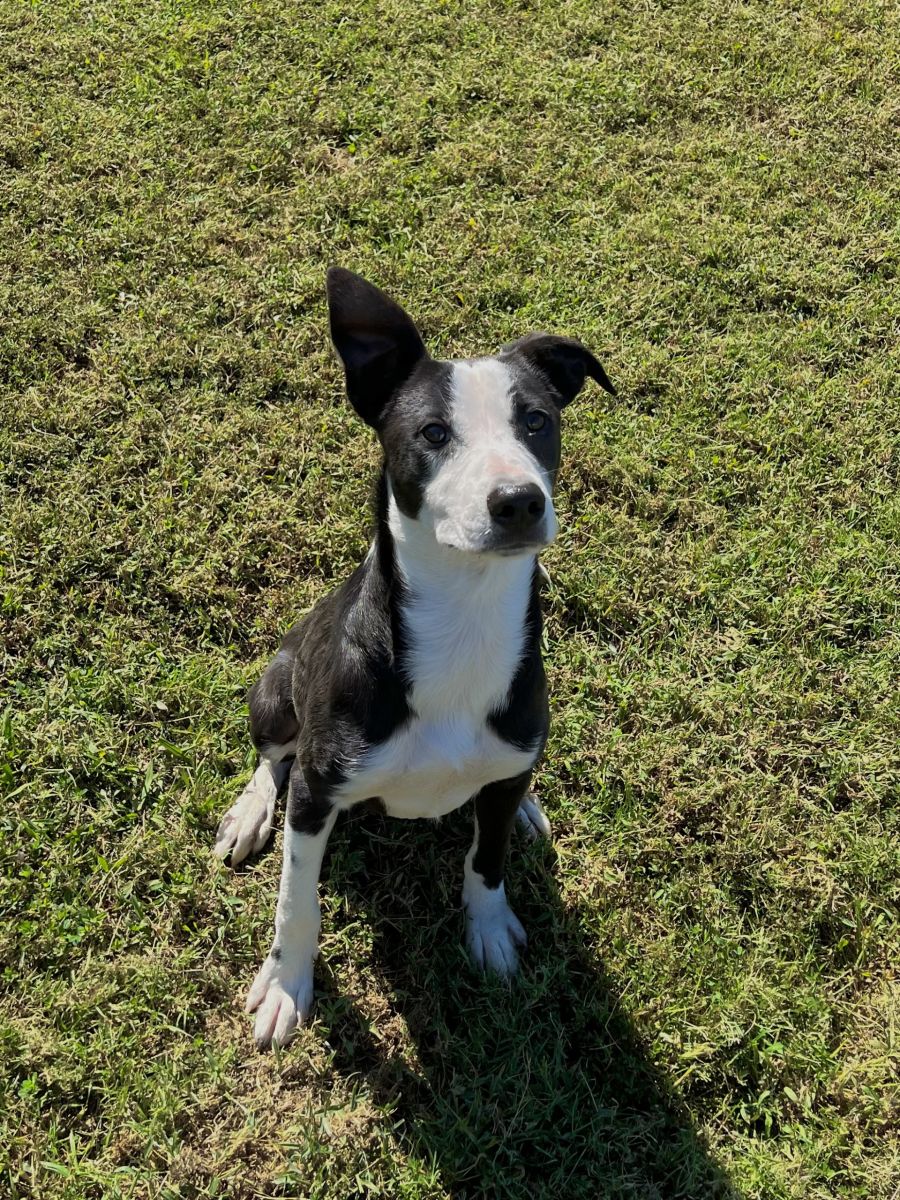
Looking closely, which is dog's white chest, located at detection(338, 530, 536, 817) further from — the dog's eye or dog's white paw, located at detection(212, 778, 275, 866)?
dog's white paw, located at detection(212, 778, 275, 866)

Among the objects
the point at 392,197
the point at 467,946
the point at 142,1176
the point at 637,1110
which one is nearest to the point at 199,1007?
the point at 142,1176

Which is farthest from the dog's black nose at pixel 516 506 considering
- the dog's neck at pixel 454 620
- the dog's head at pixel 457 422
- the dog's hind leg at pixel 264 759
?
the dog's hind leg at pixel 264 759

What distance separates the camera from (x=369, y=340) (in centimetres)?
293

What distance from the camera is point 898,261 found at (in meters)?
5.73

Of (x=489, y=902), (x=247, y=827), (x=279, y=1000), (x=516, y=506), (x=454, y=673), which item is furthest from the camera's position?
(x=247, y=827)

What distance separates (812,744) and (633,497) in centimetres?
145

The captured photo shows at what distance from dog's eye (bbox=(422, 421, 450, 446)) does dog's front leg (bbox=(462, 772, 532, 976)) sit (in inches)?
49.7

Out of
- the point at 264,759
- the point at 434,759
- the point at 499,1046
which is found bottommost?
the point at 499,1046

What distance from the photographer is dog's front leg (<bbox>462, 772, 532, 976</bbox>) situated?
3367 mm

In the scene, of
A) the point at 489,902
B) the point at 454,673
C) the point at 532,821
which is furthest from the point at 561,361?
the point at 489,902

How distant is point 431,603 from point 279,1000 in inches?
61.3

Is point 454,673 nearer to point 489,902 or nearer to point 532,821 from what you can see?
point 489,902

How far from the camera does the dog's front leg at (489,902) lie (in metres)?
3.37

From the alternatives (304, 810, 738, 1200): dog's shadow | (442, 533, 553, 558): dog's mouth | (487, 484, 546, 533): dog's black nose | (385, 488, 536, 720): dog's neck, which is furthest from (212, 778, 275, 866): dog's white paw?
(487, 484, 546, 533): dog's black nose
